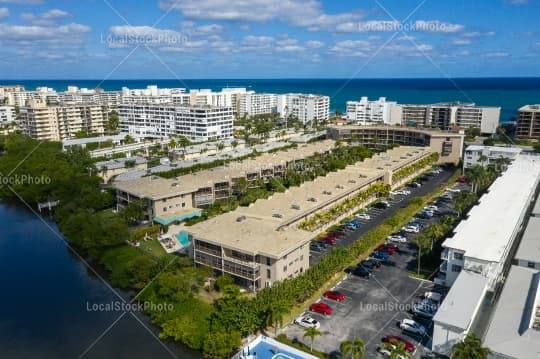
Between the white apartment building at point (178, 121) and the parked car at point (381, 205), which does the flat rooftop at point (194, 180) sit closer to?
the parked car at point (381, 205)

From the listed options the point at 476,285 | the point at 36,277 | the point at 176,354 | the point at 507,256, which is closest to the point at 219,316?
the point at 176,354

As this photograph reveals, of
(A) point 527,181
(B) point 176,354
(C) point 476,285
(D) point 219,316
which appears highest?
(A) point 527,181

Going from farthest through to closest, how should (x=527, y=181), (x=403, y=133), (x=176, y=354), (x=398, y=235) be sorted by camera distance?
(x=403, y=133)
(x=527, y=181)
(x=398, y=235)
(x=176, y=354)

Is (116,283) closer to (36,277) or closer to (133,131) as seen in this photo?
(36,277)

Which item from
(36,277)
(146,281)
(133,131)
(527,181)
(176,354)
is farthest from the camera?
Result: (133,131)

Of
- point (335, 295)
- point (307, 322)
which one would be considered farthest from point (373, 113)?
point (307, 322)

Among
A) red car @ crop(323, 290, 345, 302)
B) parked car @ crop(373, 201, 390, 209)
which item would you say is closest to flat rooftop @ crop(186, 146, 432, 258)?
parked car @ crop(373, 201, 390, 209)

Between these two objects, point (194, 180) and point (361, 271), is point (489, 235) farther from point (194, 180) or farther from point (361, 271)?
point (194, 180)
